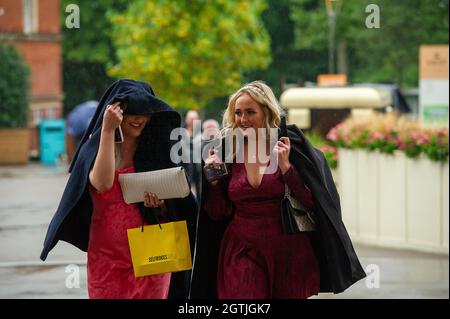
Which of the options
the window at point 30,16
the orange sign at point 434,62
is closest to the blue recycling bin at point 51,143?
the window at point 30,16

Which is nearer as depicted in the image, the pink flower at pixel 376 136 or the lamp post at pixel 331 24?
the pink flower at pixel 376 136

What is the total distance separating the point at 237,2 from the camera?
4172cm

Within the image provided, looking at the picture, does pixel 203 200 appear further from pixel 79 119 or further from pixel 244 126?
pixel 79 119

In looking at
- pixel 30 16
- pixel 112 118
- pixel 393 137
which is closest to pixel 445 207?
pixel 393 137

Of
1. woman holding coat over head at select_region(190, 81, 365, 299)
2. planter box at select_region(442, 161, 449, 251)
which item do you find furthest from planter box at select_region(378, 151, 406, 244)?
woman holding coat over head at select_region(190, 81, 365, 299)

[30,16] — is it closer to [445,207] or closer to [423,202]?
[423,202]

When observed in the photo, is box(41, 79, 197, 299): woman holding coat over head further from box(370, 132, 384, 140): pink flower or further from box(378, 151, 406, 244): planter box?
box(370, 132, 384, 140): pink flower

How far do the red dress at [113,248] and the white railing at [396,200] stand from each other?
8565mm

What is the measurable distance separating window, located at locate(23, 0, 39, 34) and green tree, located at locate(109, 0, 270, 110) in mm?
5393

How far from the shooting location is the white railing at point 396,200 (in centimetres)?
1463

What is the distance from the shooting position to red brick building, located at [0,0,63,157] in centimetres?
4569

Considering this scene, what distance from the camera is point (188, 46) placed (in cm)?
4078

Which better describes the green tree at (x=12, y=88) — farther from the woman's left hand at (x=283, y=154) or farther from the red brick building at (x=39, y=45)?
the woman's left hand at (x=283, y=154)

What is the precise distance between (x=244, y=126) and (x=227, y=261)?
669mm
